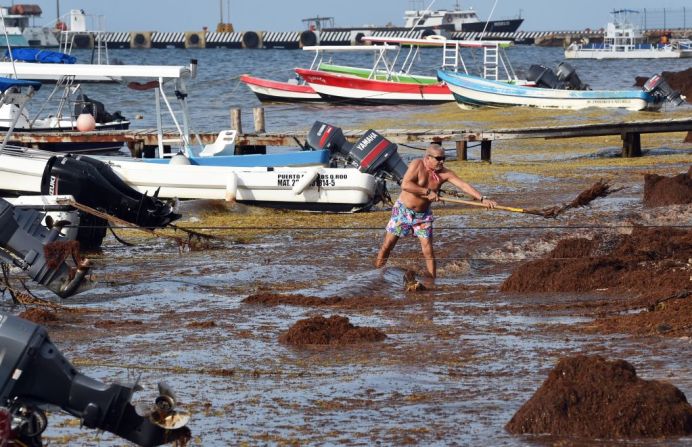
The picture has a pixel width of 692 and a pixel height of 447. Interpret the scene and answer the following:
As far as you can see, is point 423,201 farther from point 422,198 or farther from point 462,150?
point 462,150

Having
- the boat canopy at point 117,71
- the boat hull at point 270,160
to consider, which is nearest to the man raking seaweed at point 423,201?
the boat hull at point 270,160

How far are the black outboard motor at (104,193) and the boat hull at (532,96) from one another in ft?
65.4

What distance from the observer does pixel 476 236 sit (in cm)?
1532

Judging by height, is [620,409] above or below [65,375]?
below

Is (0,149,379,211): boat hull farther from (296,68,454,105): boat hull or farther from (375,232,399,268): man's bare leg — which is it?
(296,68,454,105): boat hull

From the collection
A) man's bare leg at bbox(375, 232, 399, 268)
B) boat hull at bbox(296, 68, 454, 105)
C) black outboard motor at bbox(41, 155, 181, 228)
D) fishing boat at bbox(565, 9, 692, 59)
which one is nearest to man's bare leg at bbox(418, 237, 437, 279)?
man's bare leg at bbox(375, 232, 399, 268)

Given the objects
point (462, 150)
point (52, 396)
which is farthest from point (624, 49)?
point (52, 396)

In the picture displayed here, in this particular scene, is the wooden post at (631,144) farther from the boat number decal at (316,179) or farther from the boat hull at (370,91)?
the boat hull at (370,91)

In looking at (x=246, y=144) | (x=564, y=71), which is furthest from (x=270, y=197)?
(x=564, y=71)

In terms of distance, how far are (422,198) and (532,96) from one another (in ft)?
75.8

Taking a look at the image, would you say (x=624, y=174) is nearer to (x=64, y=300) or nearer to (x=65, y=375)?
(x=64, y=300)

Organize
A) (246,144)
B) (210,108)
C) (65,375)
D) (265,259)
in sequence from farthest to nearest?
(210,108), (246,144), (265,259), (65,375)

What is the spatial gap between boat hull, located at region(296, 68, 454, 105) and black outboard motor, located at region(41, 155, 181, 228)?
24.0m

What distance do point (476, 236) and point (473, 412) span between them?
7.80m
